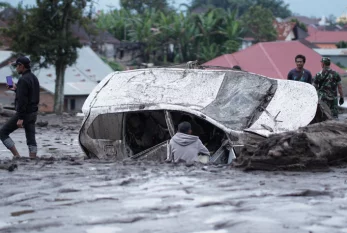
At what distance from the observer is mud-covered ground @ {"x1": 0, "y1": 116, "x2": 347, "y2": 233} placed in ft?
19.3

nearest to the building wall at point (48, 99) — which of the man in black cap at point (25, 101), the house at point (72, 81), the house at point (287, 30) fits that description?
the house at point (72, 81)

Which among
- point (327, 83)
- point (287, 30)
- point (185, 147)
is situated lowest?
point (185, 147)

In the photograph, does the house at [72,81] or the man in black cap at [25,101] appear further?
the house at [72,81]

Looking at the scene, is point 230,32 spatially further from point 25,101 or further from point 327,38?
point 327,38

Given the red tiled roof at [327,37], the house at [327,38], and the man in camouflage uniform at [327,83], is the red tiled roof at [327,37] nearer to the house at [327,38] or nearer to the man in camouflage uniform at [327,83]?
the house at [327,38]

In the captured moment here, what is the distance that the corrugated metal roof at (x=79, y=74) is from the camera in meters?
44.9

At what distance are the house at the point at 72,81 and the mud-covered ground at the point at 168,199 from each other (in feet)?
105

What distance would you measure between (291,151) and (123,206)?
251cm

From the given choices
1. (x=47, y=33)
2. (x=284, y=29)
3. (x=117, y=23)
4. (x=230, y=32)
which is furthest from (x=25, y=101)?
(x=284, y=29)

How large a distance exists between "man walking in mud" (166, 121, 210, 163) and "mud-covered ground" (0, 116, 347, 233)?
1.44 feet

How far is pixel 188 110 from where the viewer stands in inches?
401

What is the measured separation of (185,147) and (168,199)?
2758 millimetres

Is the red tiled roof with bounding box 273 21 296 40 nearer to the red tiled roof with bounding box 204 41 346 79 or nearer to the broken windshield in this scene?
the red tiled roof with bounding box 204 41 346 79

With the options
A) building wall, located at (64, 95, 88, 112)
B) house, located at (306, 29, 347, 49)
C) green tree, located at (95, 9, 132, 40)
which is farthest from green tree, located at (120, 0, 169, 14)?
building wall, located at (64, 95, 88, 112)
